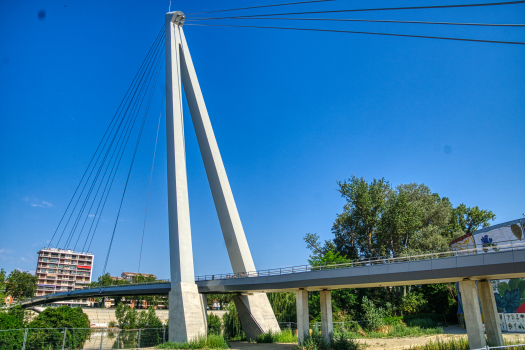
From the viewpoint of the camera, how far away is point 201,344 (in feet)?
80.6

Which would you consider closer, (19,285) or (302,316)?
(302,316)

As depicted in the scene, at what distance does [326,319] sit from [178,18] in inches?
1327

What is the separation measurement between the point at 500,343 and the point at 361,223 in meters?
31.5

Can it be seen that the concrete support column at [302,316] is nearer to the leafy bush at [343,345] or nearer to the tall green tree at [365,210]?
the leafy bush at [343,345]

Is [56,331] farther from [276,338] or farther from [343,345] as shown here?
[343,345]

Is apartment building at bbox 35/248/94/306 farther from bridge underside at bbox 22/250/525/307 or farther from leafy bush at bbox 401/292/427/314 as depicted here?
bridge underside at bbox 22/250/525/307

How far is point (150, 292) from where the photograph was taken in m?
36.3

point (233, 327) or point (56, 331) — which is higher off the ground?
point (56, 331)

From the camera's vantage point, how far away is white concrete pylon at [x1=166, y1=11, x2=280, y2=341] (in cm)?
2928

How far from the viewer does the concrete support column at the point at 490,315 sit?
20094 mm

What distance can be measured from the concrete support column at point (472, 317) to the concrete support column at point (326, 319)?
328 inches

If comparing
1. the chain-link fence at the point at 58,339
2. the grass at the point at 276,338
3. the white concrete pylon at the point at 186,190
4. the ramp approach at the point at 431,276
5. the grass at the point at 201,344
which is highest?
the white concrete pylon at the point at 186,190

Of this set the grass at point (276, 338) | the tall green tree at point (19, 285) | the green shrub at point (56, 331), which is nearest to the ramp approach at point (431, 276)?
the grass at point (276, 338)

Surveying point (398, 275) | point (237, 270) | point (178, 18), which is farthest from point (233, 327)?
point (178, 18)
